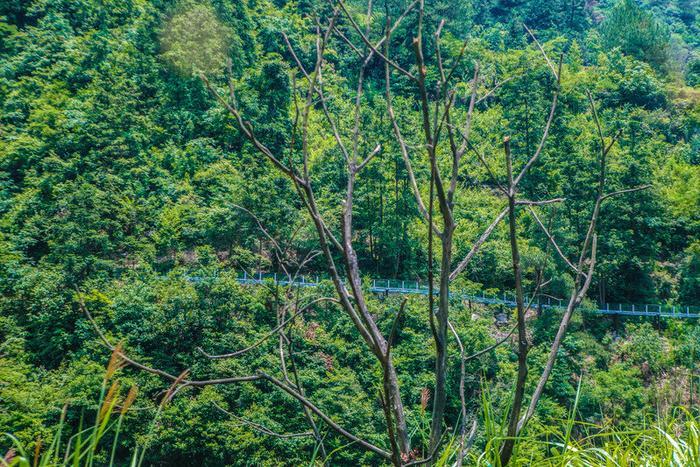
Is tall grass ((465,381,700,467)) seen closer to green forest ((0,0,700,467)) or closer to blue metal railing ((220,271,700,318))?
green forest ((0,0,700,467))

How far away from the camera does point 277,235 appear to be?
48.0 ft

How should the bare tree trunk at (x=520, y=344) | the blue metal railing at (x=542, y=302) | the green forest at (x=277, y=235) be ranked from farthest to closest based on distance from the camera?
the blue metal railing at (x=542, y=302) < the green forest at (x=277, y=235) < the bare tree trunk at (x=520, y=344)

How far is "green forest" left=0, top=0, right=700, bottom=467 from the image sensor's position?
10.8m

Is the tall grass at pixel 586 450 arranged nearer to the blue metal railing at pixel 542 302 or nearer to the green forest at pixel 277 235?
the green forest at pixel 277 235

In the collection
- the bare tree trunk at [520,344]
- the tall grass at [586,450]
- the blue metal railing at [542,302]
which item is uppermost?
the bare tree trunk at [520,344]

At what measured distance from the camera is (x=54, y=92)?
19.0 m

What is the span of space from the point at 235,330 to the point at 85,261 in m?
3.87

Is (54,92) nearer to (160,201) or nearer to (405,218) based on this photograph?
(160,201)

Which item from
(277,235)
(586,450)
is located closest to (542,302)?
(277,235)

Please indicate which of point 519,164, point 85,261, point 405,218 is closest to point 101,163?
point 85,261

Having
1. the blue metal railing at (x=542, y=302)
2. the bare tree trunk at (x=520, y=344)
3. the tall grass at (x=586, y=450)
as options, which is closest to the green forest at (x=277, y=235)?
the blue metal railing at (x=542, y=302)

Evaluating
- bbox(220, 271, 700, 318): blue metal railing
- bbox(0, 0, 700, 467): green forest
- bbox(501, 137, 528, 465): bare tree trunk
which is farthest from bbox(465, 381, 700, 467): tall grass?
bbox(220, 271, 700, 318): blue metal railing

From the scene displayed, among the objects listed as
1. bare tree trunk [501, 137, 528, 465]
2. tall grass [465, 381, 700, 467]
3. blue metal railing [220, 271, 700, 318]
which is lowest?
blue metal railing [220, 271, 700, 318]

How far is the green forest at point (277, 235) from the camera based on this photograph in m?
10.8
